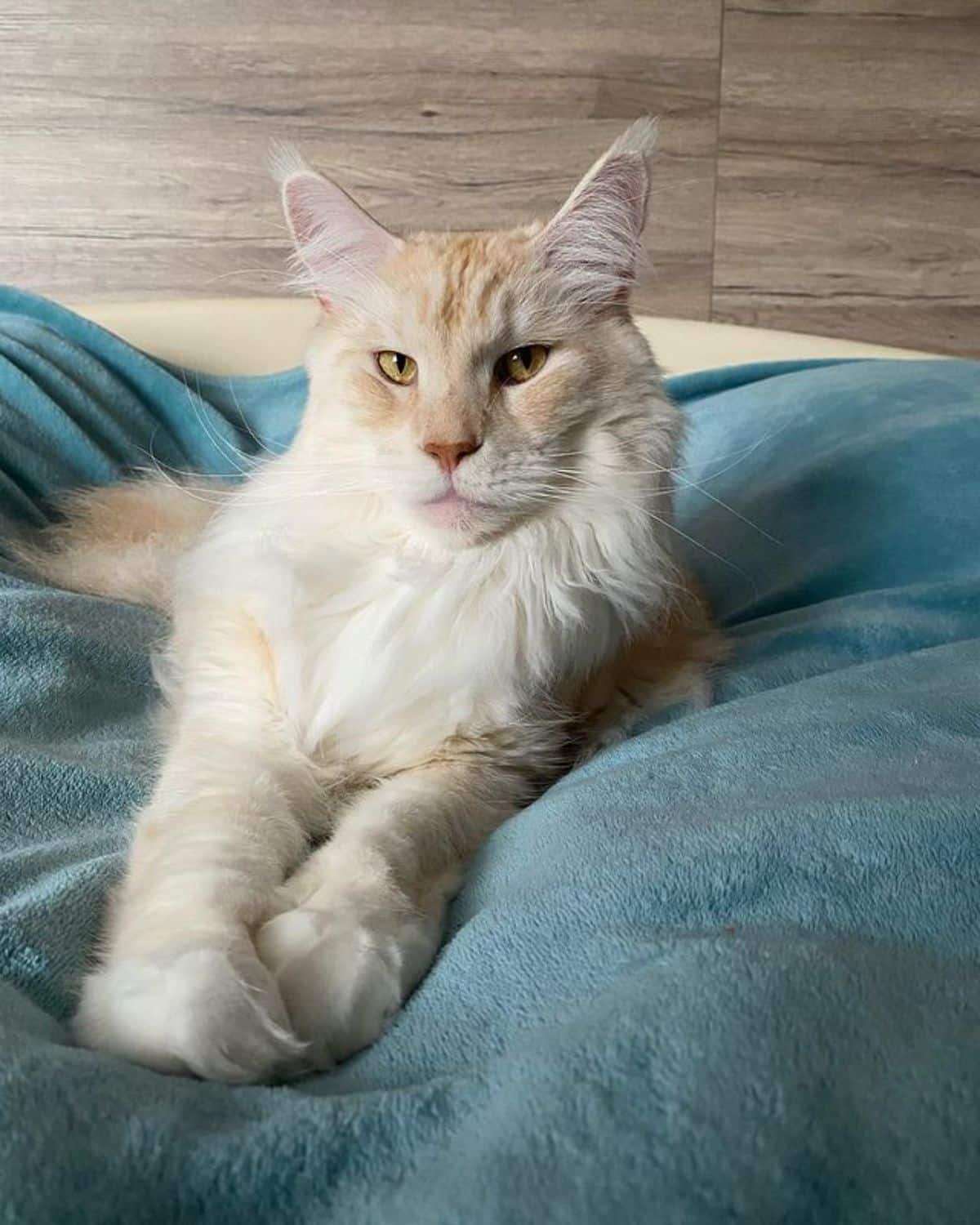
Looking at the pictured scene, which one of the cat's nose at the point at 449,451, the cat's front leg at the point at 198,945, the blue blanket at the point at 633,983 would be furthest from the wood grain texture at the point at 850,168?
the cat's front leg at the point at 198,945

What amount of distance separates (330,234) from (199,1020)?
913 millimetres

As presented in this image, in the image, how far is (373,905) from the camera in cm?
77

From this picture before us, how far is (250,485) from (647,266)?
56cm

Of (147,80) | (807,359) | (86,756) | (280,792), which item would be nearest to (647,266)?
(280,792)

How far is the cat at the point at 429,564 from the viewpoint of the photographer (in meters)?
0.99

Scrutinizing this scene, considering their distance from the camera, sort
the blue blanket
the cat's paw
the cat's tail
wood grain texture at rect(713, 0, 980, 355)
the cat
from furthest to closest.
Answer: wood grain texture at rect(713, 0, 980, 355)
the cat's tail
the cat
the cat's paw
the blue blanket

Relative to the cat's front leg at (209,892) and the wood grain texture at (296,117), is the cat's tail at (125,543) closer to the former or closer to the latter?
the cat's front leg at (209,892)

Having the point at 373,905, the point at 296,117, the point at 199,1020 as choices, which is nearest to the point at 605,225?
the point at 373,905

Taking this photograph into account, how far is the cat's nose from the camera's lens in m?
1.01

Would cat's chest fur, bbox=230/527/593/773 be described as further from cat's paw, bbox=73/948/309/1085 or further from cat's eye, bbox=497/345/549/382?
cat's paw, bbox=73/948/309/1085

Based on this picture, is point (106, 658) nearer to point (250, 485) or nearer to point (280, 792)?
point (250, 485)

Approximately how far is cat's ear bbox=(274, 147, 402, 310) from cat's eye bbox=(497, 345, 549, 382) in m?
0.22

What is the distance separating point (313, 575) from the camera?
110cm

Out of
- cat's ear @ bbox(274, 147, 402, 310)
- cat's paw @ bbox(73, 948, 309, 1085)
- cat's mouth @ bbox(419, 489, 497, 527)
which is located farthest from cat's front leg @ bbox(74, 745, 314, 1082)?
cat's ear @ bbox(274, 147, 402, 310)
